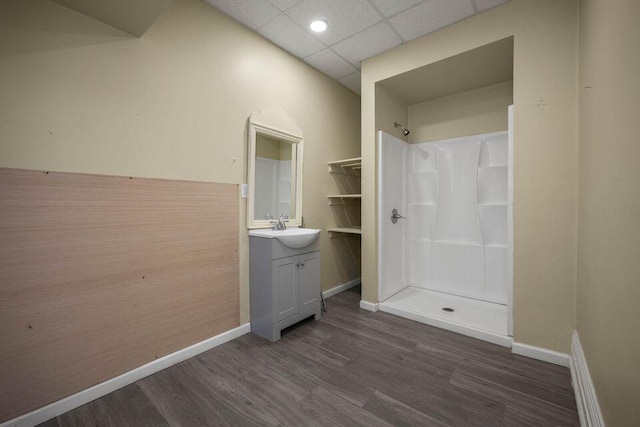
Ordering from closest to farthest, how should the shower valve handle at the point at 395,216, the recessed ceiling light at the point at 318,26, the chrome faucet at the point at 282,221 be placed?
1. the recessed ceiling light at the point at 318,26
2. the chrome faucet at the point at 282,221
3. the shower valve handle at the point at 395,216

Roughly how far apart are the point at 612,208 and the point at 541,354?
1409 millimetres

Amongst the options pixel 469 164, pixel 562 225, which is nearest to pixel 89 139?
pixel 562 225

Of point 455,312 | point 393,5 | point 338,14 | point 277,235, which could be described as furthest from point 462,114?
point 277,235

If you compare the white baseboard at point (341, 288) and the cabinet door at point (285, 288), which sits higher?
the cabinet door at point (285, 288)

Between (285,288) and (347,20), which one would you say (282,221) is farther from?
(347,20)

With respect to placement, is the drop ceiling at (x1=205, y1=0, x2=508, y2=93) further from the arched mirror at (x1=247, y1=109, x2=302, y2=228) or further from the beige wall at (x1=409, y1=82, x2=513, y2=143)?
the beige wall at (x1=409, y1=82, x2=513, y2=143)

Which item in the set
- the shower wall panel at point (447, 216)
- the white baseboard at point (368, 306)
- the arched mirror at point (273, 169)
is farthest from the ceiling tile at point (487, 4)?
the white baseboard at point (368, 306)

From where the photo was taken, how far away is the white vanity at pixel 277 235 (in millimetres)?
2223

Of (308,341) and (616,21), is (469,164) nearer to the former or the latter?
(616,21)

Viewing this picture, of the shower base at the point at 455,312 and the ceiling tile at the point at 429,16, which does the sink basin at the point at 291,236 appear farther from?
the ceiling tile at the point at 429,16

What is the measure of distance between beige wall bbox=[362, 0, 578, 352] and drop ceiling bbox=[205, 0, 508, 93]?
366mm

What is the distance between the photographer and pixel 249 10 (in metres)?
2.19

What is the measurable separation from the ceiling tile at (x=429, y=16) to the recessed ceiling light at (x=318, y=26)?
57 cm

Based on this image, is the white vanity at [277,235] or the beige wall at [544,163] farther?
the white vanity at [277,235]
